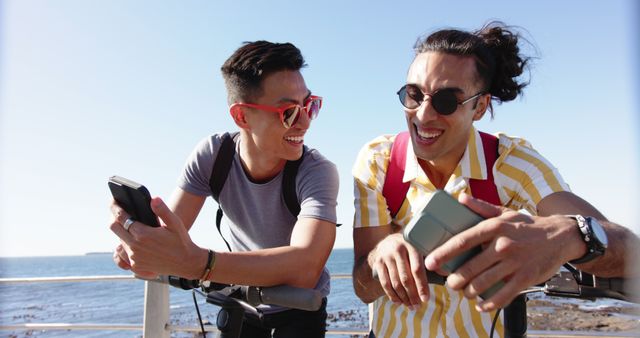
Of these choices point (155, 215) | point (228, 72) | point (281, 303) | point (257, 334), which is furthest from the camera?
point (228, 72)

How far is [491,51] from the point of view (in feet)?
7.67

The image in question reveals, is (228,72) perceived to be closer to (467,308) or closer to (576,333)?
(467,308)

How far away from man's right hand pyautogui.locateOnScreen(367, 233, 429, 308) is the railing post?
2.56 metres

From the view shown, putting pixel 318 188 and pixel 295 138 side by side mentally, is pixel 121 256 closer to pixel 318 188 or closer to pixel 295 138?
pixel 318 188

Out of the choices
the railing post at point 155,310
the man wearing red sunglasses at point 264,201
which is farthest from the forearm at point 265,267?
the railing post at point 155,310

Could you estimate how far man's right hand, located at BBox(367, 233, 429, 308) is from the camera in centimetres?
117

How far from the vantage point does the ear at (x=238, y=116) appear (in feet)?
9.00

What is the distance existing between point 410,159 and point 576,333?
1.51 metres

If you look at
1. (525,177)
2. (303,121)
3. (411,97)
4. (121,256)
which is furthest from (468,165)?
(121,256)

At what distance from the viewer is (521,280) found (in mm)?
1015

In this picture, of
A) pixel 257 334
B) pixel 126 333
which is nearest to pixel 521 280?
pixel 257 334

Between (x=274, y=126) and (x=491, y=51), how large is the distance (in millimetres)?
1218

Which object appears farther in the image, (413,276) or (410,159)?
(410,159)

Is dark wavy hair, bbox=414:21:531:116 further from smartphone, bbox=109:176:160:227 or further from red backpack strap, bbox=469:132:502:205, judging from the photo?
smartphone, bbox=109:176:160:227
